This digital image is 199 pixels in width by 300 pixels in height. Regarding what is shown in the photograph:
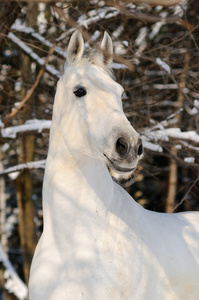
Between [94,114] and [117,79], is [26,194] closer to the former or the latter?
[117,79]

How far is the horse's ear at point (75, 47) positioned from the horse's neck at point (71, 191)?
554 millimetres

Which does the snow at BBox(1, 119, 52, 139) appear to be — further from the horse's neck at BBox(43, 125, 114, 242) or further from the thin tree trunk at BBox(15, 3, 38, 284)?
the horse's neck at BBox(43, 125, 114, 242)

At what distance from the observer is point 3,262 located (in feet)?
22.5

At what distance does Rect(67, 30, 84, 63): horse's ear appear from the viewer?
293cm

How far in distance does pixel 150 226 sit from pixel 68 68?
125 centimetres

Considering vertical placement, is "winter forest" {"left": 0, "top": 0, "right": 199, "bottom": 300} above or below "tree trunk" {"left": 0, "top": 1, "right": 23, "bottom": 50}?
below

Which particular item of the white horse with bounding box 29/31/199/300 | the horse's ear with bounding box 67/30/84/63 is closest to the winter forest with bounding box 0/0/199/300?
the white horse with bounding box 29/31/199/300

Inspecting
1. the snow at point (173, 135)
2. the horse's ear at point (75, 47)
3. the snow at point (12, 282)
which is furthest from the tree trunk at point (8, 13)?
the snow at point (12, 282)

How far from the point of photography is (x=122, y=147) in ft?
8.27

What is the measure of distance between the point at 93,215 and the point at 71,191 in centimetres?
21

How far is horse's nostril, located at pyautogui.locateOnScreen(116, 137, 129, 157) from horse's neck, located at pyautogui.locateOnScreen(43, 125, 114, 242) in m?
0.39

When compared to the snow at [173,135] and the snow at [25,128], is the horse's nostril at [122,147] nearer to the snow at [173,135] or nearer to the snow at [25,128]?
the snow at [173,135]

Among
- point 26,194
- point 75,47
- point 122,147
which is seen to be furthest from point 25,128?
point 122,147

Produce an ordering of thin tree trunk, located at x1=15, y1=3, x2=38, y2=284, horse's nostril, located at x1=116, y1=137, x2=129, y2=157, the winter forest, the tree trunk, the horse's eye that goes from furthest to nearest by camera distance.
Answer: thin tree trunk, located at x1=15, y1=3, x2=38, y2=284
the tree trunk
the winter forest
the horse's eye
horse's nostril, located at x1=116, y1=137, x2=129, y2=157
